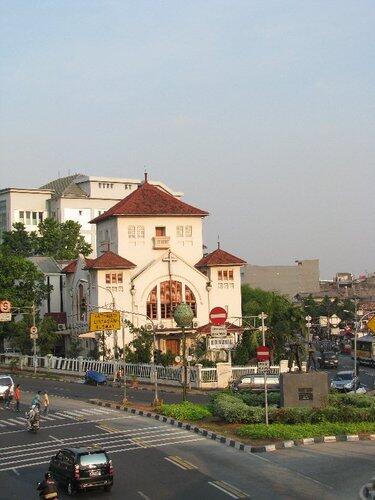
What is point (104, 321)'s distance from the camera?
2783 inches

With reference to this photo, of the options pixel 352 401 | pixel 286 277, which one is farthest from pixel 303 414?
pixel 286 277

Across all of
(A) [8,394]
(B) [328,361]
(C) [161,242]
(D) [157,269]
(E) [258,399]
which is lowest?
(E) [258,399]

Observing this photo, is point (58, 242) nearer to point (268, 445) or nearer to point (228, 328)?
point (228, 328)

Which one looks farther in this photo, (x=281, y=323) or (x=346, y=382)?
(x=281, y=323)

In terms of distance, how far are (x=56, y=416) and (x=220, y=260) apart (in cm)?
3798

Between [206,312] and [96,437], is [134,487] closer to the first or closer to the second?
[96,437]

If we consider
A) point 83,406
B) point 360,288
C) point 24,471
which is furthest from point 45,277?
point 360,288

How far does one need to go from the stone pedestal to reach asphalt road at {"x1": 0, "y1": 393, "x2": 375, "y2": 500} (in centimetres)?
489

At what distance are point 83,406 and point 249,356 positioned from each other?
23.2 metres

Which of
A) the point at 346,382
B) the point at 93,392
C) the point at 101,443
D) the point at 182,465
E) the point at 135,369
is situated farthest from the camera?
the point at 135,369

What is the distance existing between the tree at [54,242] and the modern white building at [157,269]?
1586 inches

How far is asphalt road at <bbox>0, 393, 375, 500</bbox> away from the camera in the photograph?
28.6 metres

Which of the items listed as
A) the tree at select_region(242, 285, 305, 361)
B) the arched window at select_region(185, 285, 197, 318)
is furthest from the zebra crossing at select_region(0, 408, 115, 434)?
the arched window at select_region(185, 285, 197, 318)

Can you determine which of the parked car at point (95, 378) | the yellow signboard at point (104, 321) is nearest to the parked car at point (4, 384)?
the parked car at point (95, 378)
